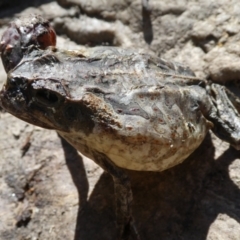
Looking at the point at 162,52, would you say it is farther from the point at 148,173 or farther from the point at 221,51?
the point at 148,173

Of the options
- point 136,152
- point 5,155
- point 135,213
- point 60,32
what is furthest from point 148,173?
point 60,32

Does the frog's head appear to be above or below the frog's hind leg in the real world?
below

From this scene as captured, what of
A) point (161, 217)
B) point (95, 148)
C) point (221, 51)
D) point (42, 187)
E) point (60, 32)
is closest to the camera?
point (95, 148)

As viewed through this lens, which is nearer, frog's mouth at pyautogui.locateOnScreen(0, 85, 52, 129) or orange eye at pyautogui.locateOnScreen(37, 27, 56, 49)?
frog's mouth at pyautogui.locateOnScreen(0, 85, 52, 129)

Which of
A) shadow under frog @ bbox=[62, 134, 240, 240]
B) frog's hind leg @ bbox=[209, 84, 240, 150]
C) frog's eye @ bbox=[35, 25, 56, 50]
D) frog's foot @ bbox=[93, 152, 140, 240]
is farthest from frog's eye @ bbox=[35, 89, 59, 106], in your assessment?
frog's hind leg @ bbox=[209, 84, 240, 150]

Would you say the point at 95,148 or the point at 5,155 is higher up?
the point at 95,148

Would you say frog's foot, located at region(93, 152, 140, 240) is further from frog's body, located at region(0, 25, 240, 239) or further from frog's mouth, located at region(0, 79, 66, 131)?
frog's mouth, located at region(0, 79, 66, 131)

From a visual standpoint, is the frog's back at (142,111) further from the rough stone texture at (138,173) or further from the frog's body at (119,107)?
the rough stone texture at (138,173)
